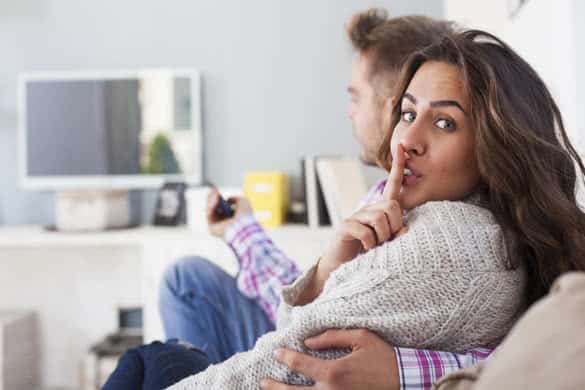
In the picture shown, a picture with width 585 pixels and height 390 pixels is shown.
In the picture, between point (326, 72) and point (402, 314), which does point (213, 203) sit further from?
point (326, 72)

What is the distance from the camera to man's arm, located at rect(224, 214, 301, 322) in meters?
1.59

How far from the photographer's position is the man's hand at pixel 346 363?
0.79 metres

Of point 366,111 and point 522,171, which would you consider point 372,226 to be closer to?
point 522,171

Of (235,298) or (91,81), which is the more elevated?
(91,81)

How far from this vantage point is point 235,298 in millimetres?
1646

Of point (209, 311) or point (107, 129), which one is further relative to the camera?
point (107, 129)

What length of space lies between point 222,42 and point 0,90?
0.98m

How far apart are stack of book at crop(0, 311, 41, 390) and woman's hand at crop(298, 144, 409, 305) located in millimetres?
1955

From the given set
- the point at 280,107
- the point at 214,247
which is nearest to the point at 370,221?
the point at 214,247

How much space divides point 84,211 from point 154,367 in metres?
1.75

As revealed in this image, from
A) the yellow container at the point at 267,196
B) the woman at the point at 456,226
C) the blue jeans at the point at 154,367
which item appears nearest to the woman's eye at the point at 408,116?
the woman at the point at 456,226

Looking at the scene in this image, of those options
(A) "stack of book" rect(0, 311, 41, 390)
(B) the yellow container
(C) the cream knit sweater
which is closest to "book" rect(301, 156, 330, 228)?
(B) the yellow container

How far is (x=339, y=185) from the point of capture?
2531mm

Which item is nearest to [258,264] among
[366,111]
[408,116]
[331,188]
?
[366,111]
